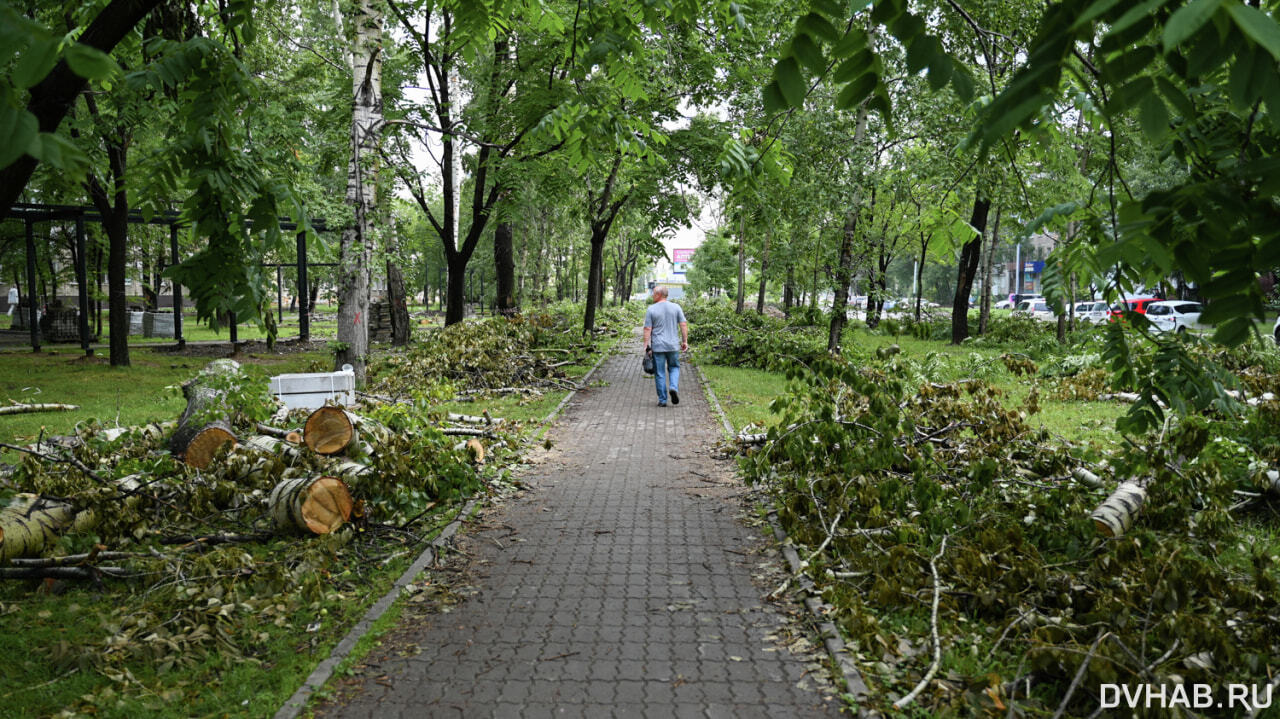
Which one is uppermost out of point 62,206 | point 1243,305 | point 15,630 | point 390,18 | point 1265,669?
point 390,18

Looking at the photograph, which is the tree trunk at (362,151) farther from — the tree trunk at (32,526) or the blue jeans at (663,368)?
the tree trunk at (32,526)

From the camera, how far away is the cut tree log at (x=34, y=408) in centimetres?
1110

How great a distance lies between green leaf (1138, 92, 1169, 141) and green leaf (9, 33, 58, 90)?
7.24ft

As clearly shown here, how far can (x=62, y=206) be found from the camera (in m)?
A: 18.9

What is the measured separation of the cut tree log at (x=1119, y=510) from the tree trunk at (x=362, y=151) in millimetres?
9194

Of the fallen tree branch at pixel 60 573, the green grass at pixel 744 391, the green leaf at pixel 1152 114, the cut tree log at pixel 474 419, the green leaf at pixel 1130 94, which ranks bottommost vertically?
the fallen tree branch at pixel 60 573

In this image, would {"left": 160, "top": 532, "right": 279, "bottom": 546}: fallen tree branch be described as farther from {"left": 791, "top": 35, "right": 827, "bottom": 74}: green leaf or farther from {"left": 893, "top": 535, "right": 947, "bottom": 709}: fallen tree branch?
{"left": 791, "top": 35, "right": 827, "bottom": 74}: green leaf

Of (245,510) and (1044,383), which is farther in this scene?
(1044,383)

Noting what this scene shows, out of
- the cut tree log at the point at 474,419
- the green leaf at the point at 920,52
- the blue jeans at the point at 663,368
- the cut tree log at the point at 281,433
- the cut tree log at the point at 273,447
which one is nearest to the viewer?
the green leaf at the point at 920,52

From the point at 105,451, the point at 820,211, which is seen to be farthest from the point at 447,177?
the point at 105,451

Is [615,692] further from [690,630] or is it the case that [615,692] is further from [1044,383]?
[1044,383]

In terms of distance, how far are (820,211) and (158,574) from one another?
14.0 m

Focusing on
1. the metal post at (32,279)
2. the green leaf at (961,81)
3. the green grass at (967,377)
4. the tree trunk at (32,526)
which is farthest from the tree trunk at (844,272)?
the metal post at (32,279)

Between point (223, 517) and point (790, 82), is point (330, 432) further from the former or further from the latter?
point (790, 82)
